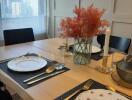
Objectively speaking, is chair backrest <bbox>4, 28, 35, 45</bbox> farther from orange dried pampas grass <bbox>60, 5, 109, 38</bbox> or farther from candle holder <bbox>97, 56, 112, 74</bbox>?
candle holder <bbox>97, 56, 112, 74</bbox>

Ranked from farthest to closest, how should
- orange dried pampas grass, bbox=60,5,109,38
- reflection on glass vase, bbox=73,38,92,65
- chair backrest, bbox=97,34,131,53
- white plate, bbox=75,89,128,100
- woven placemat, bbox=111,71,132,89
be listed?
chair backrest, bbox=97,34,131,53 < reflection on glass vase, bbox=73,38,92,65 < orange dried pampas grass, bbox=60,5,109,38 < woven placemat, bbox=111,71,132,89 < white plate, bbox=75,89,128,100

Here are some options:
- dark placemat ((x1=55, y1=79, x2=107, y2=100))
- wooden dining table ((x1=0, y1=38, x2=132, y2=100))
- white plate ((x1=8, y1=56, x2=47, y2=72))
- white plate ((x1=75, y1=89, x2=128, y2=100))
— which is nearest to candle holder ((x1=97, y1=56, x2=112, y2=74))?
wooden dining table ((x1=0, y1=38, x2=132, y2=100))

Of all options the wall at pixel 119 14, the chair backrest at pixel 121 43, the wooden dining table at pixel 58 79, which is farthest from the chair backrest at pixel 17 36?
the wall at pixel 119 14

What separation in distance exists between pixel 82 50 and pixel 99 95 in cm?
44

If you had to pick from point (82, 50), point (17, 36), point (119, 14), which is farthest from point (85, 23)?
point (119, 14)

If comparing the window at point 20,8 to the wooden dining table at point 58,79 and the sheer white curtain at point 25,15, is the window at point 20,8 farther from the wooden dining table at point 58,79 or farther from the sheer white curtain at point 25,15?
the wooden dining table at point 58,79

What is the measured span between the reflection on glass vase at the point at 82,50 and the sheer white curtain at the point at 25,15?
1.75 metres

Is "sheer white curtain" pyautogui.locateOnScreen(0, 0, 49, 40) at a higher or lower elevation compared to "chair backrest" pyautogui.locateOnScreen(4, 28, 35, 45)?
higher

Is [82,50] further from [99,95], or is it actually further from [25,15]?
[25,15]

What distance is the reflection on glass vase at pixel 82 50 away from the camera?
3.73 ft

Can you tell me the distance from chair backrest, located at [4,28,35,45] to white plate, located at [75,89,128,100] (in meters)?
1.32

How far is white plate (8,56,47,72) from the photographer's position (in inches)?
42.2

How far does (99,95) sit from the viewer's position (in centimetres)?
79

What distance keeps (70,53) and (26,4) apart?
170 cm
